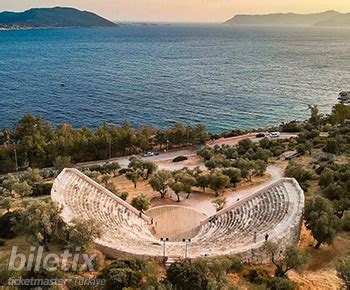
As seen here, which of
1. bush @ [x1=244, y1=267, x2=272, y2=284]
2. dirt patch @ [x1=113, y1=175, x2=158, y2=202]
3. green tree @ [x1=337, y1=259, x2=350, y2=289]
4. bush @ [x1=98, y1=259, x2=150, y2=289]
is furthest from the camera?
dirt patch @ [x1=113, y1=175, x2=158, y2=202]

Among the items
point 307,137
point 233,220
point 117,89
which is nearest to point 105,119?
point 117,89

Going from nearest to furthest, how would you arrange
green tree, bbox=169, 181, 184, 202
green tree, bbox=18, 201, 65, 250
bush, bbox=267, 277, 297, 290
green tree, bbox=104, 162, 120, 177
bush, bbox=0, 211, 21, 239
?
bush, bbox=267, 277, 297, 290
green tree, bbox=18, 201, 65, 250
bush, bbox=0, 211, 21, 239
green tree, bbox=169, 181, 184, 202
green tree, bbox=104, 162, 120, 177

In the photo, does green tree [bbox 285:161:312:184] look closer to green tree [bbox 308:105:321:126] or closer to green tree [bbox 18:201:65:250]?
green tree [bbox 18:201:65:250]

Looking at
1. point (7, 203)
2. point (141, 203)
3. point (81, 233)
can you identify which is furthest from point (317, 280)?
point (7, 203)

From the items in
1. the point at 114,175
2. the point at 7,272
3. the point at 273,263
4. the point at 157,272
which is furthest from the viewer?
the point at 114,175

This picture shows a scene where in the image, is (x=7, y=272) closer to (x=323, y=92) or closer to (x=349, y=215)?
(x=349, y=215)

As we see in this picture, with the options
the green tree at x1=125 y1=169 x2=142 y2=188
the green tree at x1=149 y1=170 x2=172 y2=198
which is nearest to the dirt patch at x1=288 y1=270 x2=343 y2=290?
the green tree at x1=149 y1=170 x2=172 y2=198
